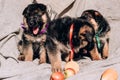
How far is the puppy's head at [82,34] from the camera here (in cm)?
289

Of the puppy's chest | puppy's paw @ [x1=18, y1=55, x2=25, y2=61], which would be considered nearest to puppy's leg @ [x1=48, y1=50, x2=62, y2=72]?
the puppy's chest

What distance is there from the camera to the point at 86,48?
3.01 metres

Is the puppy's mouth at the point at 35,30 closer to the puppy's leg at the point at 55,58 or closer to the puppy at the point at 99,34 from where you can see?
the puppy's leg at the point at 55,58

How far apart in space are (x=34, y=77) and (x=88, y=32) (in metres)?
0.55

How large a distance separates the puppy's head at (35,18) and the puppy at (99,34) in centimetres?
35

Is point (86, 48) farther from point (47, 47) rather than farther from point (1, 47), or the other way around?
point (1, 47)

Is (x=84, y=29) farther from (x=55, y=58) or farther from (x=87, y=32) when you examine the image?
(x=55, y=58)

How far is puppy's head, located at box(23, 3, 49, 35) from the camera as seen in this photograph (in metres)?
2.96

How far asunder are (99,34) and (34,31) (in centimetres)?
55

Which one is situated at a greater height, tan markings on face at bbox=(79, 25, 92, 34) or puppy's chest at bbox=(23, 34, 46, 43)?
tan markings on face at bbox=(79, 25, 92, 34)

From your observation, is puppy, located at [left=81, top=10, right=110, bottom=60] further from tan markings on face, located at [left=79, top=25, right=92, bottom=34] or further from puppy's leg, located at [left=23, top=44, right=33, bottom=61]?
puppy's leg, located at [left=23, top=44, right=33, bottom=61]

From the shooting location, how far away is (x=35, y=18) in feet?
9.70

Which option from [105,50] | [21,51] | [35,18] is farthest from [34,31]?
[105,50]

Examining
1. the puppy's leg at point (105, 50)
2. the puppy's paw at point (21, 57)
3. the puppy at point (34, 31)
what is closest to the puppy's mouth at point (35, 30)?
the puppy at point (34, 31)
